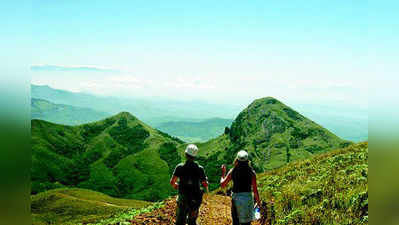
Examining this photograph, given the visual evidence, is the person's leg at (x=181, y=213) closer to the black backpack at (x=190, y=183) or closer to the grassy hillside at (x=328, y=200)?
the black backpack at (x=190, y=183)

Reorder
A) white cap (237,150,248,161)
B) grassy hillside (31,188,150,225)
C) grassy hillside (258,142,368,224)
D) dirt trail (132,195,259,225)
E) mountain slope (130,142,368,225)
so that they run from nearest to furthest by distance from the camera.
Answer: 1. white cap (237,150,248,161)
2. grassy hillside (258,142,368,224)
3. mountain slope (130,142,368,225)
4. dirt trail (132,195,259,225)
5. grassy hillside (31,188,150,225)

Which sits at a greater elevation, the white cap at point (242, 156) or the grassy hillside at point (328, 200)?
the white cap at point (242, 156)

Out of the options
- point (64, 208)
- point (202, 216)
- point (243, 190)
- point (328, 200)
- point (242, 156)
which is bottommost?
point (64, 208)

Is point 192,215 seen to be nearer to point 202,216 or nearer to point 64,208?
point 202,216

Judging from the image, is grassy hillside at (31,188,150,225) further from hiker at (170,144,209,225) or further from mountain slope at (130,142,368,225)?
hiker at (170,144,209,225)

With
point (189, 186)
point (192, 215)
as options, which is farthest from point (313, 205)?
point (189, 186)

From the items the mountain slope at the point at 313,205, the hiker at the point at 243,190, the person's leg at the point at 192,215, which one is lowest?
the mountain slope at the point at 313,205

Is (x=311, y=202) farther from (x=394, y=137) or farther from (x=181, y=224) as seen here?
(x=394, y=137)

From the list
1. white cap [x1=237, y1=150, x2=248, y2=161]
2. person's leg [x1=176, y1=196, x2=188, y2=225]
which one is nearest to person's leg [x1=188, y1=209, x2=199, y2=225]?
person's leg [x1=176, y1=196, x2=188, y2=225]

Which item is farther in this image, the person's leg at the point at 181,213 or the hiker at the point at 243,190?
the person's leg at the point at 181,213

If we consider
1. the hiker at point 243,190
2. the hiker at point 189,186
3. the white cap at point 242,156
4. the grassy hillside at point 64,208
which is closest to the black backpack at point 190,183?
the hiker at point 189,186

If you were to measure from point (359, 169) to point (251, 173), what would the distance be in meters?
10.4

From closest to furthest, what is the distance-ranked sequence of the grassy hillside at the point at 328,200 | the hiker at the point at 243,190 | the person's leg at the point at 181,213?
the hiker at the point at 243,190, the person's leg at the point at 181,213, the grassy hillside at the point at 328,200

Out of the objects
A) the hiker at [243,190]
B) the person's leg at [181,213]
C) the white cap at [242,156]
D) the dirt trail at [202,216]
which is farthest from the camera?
the dirt trail at [202,216]
